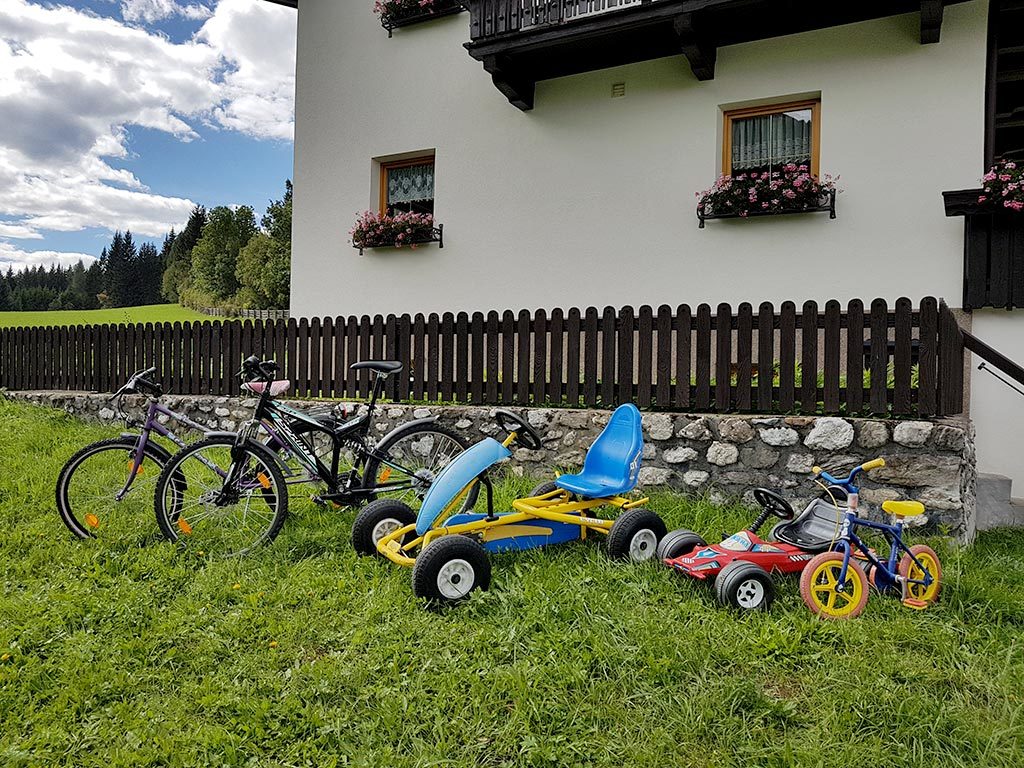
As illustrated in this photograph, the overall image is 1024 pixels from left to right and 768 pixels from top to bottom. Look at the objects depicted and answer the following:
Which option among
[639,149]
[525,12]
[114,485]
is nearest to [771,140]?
[639,149]

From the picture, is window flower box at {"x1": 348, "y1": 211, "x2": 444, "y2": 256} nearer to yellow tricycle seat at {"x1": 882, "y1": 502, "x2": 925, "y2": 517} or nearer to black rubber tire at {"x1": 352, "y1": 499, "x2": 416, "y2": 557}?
black rubber tire at {"x1": 352, "y1": 499, "x2": 416, "y2": 557}

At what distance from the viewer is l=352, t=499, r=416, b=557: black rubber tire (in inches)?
156

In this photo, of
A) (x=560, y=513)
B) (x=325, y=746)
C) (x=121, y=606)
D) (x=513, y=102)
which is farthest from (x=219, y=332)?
(x=325, y=746)

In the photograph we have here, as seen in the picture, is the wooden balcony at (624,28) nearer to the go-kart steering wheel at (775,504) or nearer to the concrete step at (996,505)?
the concrete step at (996,505)

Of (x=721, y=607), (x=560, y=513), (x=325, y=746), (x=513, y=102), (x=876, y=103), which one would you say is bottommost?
(x=325, y=746)

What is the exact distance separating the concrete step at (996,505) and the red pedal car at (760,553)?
3.33 m

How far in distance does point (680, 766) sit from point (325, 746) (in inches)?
47.2

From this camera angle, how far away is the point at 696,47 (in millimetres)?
7395

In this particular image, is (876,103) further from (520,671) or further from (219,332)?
(219,332)

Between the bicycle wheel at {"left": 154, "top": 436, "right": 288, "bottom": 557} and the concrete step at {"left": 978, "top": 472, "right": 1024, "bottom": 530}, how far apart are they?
570 cm

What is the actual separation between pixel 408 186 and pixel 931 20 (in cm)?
664

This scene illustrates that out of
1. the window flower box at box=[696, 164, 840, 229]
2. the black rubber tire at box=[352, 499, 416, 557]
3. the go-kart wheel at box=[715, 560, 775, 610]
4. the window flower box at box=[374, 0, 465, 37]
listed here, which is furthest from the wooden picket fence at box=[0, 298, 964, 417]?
the window flower box at box=[374, 0, 465, 37]

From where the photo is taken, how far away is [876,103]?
7.09 metres

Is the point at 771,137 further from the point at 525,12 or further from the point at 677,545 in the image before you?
the point at 677,545
